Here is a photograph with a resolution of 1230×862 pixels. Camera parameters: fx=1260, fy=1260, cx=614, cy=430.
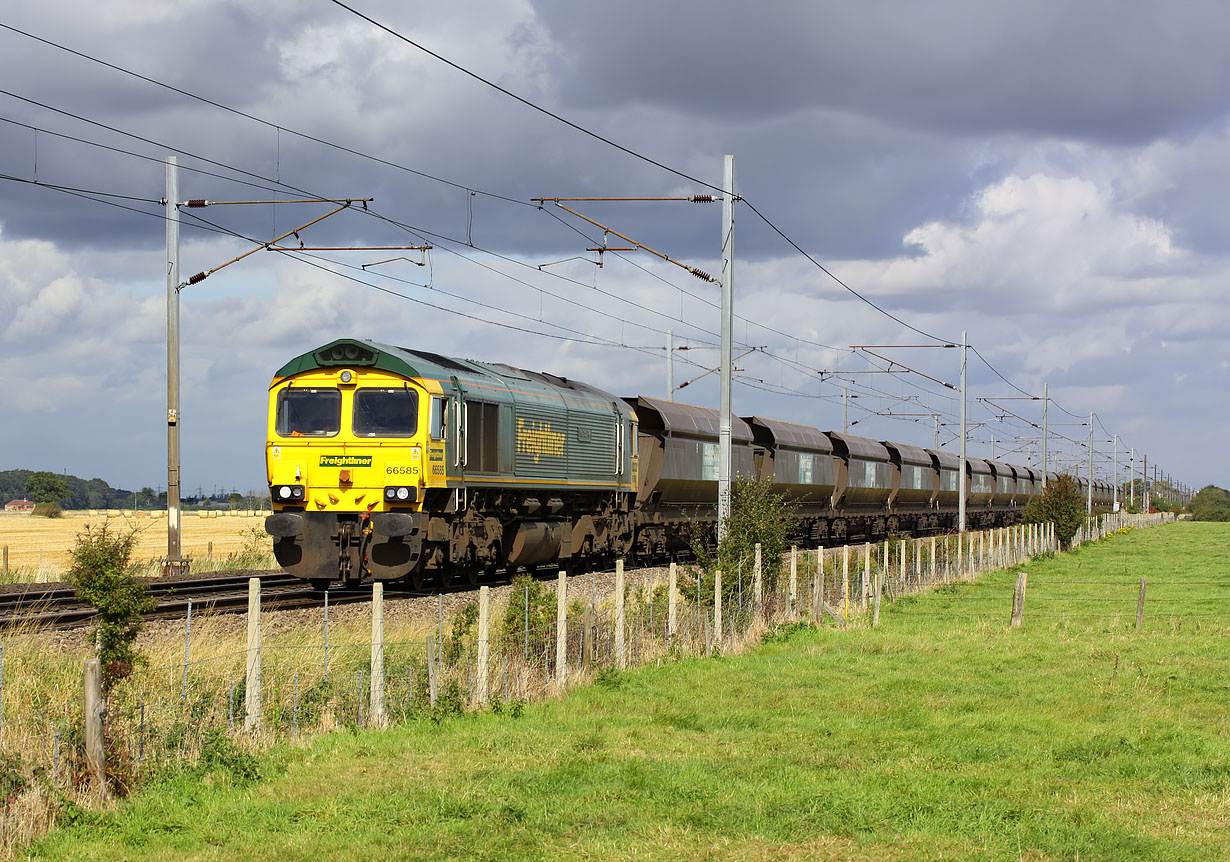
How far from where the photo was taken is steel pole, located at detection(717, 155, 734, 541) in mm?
22703

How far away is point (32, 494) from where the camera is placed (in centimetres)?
13425

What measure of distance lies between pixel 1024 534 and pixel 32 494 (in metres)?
114

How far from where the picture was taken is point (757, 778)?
10.9 m

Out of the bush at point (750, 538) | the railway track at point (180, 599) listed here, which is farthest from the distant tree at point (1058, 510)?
the railway track at point (180, 599)

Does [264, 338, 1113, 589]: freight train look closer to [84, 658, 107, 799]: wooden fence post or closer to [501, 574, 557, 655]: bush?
[501, 574, 557, 655]: bush

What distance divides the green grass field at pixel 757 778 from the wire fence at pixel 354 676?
387 millimetres

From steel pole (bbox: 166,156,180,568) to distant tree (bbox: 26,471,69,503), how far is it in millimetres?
115521

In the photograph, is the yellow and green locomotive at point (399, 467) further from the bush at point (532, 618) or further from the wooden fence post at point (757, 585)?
the bush at point (532, 618)

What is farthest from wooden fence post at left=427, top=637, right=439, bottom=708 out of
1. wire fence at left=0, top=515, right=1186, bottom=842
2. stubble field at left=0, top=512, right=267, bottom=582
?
stubble field at left=0, top=512, right=267, bottom=582

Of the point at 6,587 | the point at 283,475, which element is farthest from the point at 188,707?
the point at 6,587

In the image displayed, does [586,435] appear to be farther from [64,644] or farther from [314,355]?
[64,644]

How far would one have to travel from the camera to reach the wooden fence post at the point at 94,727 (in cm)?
946

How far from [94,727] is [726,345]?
15329mm

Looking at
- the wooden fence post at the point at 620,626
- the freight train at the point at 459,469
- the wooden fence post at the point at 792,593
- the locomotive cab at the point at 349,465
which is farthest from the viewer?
the wooden fence post at the point at 792,593
